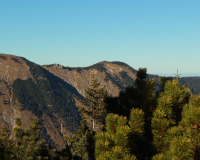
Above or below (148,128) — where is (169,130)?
above

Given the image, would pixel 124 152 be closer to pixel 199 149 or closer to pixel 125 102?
pixel 199 149

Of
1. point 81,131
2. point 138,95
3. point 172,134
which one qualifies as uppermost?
point 138,95

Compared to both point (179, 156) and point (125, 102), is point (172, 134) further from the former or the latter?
point (125, 102)

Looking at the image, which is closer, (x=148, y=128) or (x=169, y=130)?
(x=169, y=130)

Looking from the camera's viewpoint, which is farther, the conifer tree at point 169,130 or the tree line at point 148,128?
the tree line at point 148,128

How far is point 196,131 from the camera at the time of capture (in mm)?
6523

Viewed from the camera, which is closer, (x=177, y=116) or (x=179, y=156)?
(x=179, y=156)

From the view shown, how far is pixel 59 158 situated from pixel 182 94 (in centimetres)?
1183

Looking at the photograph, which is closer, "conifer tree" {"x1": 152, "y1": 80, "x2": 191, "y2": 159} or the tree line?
"conifer tree" {"x1": 152, "y1": 80, "x2": 191, "y2": 159}

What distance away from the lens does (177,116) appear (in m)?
10.3

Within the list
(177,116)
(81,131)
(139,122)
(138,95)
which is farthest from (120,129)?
(81,131)

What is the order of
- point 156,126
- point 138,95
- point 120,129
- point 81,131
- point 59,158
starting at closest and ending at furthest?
1. point 120,129
2. point 156,126
3. point 138,95
4. point 59,158
5. point 81,131

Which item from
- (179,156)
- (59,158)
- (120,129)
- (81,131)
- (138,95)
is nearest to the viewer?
(179,156)

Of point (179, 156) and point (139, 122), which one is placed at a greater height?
point (139, 122)
